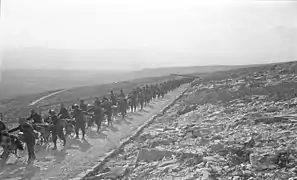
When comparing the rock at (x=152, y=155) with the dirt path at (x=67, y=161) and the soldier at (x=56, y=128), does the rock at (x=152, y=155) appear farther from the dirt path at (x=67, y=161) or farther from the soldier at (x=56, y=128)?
the soldier at (x=56, y=128)

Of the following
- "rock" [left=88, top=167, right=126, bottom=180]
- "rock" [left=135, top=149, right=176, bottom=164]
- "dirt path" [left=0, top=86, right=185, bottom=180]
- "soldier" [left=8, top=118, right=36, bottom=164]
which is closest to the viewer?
"rock" [left=88, top=167, right=126, bottom=180]

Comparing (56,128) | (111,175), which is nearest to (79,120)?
(56,128)

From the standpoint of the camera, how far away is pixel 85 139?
687 inches

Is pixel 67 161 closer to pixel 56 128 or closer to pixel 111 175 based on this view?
pixel 56 128

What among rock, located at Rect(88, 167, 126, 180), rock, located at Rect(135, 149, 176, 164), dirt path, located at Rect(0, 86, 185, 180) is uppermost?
rock, located at Rect(135, 149, 176, 164)

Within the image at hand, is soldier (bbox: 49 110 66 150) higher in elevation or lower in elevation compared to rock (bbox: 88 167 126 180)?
higher

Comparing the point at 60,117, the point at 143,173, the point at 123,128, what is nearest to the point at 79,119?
the point at 60,117

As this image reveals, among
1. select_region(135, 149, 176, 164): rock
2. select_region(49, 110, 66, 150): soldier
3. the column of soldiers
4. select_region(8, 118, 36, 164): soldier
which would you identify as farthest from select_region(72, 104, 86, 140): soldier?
select_region(135, 149, 176, 164): rock

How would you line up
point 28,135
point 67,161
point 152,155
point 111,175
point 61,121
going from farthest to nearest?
1. point 61,121
2. point 28,135
3. point 67,161
4. point 152,155
5. point 111,175

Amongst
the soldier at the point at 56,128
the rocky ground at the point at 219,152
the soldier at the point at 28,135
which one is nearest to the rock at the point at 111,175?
the rocky ground at the point at 219,152

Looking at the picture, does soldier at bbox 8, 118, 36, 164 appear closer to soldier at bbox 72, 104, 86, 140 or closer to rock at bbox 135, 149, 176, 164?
soldier at bbox 72, 104, 86, 140

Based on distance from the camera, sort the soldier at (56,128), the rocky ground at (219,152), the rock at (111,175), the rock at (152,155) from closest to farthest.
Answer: the rocky ground at (219,152), the rock at (111,175), the rock at (152,155), the soldier at (56,128)

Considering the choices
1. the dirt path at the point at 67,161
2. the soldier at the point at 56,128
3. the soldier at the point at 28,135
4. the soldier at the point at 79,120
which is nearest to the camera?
the dirt path at the point at 67,161

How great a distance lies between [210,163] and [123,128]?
1169 centimetres
